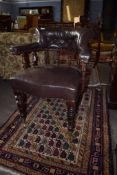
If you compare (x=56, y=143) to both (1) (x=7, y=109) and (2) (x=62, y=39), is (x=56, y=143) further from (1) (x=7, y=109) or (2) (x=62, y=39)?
(2) (x=62, y=39)

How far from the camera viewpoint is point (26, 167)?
4.54ft

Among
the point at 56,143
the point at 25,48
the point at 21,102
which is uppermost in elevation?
the point at 25,48

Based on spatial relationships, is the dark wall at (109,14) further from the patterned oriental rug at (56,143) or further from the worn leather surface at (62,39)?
the patterned oriental rug at (56,143)

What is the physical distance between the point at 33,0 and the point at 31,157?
380 inches

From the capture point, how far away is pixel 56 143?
1.63 m

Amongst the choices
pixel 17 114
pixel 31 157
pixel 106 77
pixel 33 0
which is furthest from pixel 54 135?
pixel 33 0

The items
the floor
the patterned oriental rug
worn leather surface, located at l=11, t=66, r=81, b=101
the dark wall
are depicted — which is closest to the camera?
the patterned oriental rug

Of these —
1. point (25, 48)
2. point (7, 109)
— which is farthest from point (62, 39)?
point (7, 109)

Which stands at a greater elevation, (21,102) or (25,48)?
(25,48)

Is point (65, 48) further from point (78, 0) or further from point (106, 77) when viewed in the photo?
point (78, 0)

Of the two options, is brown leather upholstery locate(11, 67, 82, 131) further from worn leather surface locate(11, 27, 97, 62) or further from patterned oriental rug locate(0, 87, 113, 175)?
worn leather surface locate(11, 27, 97, 62)

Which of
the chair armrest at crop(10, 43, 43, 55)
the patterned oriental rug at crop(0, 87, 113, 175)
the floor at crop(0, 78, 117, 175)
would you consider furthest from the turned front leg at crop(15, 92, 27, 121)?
the chair armrest at crop(10, 43, 43, 55)

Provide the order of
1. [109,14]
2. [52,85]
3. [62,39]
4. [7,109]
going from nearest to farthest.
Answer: [52,85], [62,39], [7,109], [109,14]

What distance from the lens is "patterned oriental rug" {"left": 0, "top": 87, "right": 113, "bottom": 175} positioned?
1.38m
